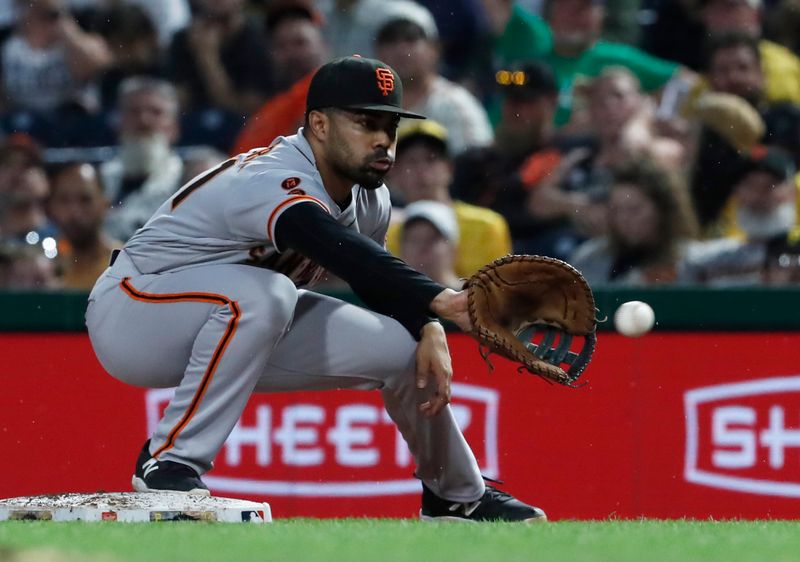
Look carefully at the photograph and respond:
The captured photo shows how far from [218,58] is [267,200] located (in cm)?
460

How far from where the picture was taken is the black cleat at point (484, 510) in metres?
4.09

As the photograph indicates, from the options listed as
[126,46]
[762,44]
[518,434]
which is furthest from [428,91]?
[518,434]

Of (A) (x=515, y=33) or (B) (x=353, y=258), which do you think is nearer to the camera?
(B) (x=353, y=258)

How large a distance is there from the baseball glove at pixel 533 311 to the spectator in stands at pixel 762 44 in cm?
394

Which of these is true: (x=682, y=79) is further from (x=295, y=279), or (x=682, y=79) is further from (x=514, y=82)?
(x=295, y=279)

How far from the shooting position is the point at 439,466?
13.4 ft

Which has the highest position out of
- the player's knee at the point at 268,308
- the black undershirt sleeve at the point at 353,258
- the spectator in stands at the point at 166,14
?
the spectator in stands at the point at 166,14

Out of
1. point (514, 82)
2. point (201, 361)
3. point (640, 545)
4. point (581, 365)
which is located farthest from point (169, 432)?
point (514, 82)

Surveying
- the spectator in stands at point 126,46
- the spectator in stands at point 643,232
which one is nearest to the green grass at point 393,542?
the spectator in stands at point 643,232

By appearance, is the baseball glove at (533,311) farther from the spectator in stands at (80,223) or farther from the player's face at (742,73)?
the player's face at (742,73)

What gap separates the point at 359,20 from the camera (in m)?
8.02

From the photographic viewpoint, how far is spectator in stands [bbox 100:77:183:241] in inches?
293

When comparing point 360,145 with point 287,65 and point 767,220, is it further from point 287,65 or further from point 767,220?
point 287,65

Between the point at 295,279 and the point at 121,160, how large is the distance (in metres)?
Answer: 3.90
